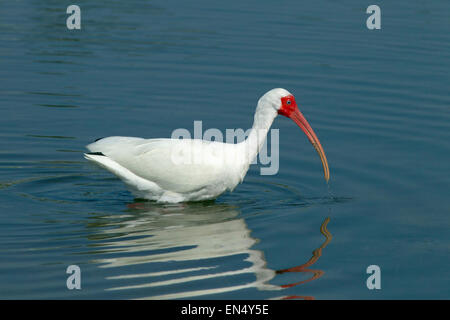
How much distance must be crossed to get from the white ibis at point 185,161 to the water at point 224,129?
268mm

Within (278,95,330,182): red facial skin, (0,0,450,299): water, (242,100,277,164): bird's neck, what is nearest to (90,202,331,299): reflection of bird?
(0,0,450,299): water

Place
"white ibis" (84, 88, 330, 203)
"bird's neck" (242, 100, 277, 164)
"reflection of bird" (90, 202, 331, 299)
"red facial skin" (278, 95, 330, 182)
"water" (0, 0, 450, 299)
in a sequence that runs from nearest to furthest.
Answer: "reflection of bird" (90, 202, 331, 299) < "water" (0, 0, 450, 299) < "white ibis" (84, 88, 330, 203) < "bird's neck" (242, 100, 277, 164) < "red facial skin" (278, 95, 330, 182)

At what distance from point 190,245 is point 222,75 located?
7.41 m

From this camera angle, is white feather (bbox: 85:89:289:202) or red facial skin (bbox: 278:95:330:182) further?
red facial skin (bbox: 278:95:330:182)

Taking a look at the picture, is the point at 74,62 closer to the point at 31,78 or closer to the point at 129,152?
the point at 31,78

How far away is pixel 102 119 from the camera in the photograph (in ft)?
44.4

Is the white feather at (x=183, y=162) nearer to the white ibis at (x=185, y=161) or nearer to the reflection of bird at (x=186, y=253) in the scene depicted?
the white ibis at (x=185, y=161)

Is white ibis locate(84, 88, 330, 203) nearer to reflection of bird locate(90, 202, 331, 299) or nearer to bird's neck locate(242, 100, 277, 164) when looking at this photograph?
bird's neck locate(242, 100, 277, 164)

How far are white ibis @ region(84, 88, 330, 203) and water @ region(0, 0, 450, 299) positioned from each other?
0.27 meters

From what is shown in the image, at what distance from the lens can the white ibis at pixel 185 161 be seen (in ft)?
33.8

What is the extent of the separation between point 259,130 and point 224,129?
2649 mm

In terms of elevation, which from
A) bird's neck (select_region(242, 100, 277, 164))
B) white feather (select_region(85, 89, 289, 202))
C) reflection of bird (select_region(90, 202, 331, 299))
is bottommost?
reflection of bird (select_region(90, 202, 331, 299))

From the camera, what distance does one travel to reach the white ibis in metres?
10.3

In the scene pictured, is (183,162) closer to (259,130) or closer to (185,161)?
(185,161)
